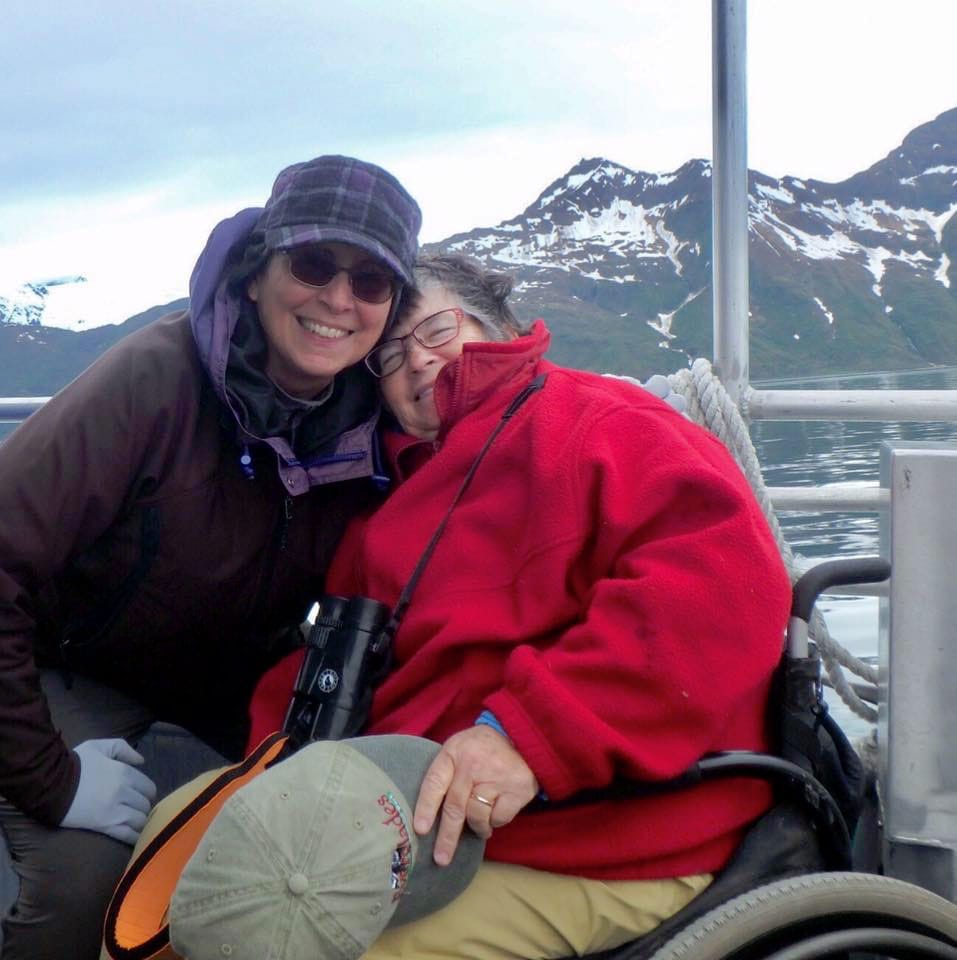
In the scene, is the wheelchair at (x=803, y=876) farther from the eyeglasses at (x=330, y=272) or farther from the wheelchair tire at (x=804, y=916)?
the eyeglasses at (x=330, y=272)

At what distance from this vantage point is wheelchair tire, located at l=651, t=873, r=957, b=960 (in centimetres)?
143

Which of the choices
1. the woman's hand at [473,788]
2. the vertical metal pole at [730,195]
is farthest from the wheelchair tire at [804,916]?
the vertical metal pole at [730,195]

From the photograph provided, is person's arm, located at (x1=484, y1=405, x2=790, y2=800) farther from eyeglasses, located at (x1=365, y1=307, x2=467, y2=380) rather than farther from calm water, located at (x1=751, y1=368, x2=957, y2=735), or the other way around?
calm water, located at (x1=751, y1=368, x2=957, y2=735)

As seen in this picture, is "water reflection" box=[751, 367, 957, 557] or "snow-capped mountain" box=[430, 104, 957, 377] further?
"snow-capped mountain" box=[430, 104, 957, 377]

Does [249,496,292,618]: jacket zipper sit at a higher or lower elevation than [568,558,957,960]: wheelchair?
higher

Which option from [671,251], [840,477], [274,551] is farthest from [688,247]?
[274,551]

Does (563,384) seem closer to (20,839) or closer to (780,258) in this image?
(20,839)

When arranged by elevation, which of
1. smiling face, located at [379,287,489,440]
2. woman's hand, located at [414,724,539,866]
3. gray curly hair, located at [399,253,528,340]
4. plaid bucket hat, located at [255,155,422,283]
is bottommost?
woman's hand, located at [414,724,539,866]

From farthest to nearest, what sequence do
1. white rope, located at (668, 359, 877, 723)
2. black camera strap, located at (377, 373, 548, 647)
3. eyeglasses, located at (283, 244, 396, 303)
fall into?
1. white rope, located at (668, 359, 877, 723)
2. eyeglasses, located at (283, 244, 396, 303)
3. black camera strap, located at (377, 373, 548, 647)

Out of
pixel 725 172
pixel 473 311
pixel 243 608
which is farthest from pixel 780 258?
pixel 243 608

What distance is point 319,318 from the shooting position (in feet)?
6.92

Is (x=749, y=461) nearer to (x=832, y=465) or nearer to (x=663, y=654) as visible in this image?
(x=832, y=465)

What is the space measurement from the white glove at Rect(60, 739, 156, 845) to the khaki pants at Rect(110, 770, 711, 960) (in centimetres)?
71

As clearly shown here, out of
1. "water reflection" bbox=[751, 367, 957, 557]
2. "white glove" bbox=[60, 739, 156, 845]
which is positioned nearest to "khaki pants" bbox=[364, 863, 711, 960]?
"white glove" bbox=[60, 739, 156, 845]
